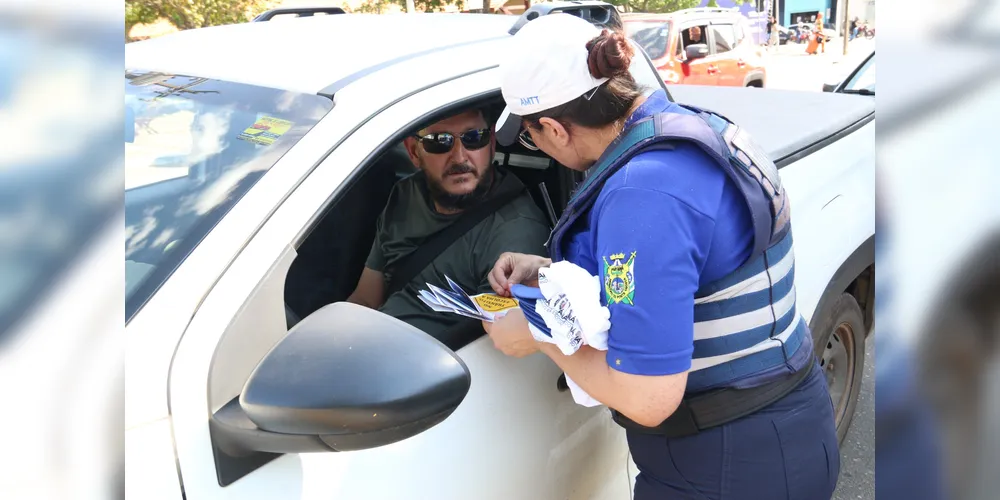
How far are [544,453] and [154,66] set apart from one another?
1325 mm

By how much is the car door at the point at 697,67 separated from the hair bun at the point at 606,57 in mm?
9457

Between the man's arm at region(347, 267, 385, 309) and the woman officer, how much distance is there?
30.1 inches

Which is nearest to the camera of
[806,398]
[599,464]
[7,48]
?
[7,48]

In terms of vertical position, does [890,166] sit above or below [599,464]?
above

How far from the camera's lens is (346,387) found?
103 cm

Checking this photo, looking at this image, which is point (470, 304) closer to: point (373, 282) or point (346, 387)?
point (346, 387)

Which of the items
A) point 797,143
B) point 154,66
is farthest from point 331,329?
point 797,143

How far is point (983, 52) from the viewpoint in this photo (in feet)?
1.71

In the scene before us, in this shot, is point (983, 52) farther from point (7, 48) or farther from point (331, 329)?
point (331, 329)

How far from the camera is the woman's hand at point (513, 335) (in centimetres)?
147

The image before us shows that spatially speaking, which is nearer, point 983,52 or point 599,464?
point 983,52

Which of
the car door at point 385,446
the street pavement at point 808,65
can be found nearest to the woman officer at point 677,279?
the car door at point 385,446

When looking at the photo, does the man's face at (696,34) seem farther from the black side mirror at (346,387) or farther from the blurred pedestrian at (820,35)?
the blurred pedestrian at (820,35)

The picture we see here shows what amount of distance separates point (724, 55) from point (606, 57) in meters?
10.3
